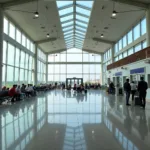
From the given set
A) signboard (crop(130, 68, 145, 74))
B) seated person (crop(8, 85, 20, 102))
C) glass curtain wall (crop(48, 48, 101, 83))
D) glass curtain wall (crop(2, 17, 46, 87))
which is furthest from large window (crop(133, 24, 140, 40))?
glass curtain wall (crop(48, 48, 101, 83))

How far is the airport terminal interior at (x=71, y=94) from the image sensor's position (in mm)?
3771

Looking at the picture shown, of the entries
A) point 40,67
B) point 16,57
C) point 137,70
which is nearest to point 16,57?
point 16,57

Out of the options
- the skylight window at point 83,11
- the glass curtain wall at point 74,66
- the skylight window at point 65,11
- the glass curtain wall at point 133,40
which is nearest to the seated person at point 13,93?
the skylight window at point 65,11

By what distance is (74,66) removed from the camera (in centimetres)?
3412

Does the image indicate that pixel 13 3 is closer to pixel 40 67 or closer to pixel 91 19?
pixel 91 19

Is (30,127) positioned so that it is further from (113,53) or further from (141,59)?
(113,53)

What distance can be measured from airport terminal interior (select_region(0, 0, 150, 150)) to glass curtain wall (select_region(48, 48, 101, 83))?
34.7 ft

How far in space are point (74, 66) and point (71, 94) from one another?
16718 millimetres

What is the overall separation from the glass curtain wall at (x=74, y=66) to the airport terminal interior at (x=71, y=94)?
34.7 ft

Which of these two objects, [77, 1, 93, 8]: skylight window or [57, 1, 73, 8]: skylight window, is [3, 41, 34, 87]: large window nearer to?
[57, 1, 73, 8]: skylight window

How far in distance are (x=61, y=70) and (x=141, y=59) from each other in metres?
23.1

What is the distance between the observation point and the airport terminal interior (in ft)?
12.4

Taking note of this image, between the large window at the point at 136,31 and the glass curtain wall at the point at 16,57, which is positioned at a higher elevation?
the large window at the point at 136,31

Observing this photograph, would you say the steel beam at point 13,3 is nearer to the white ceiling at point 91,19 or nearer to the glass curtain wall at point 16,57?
the white ceiling at point 91,19
